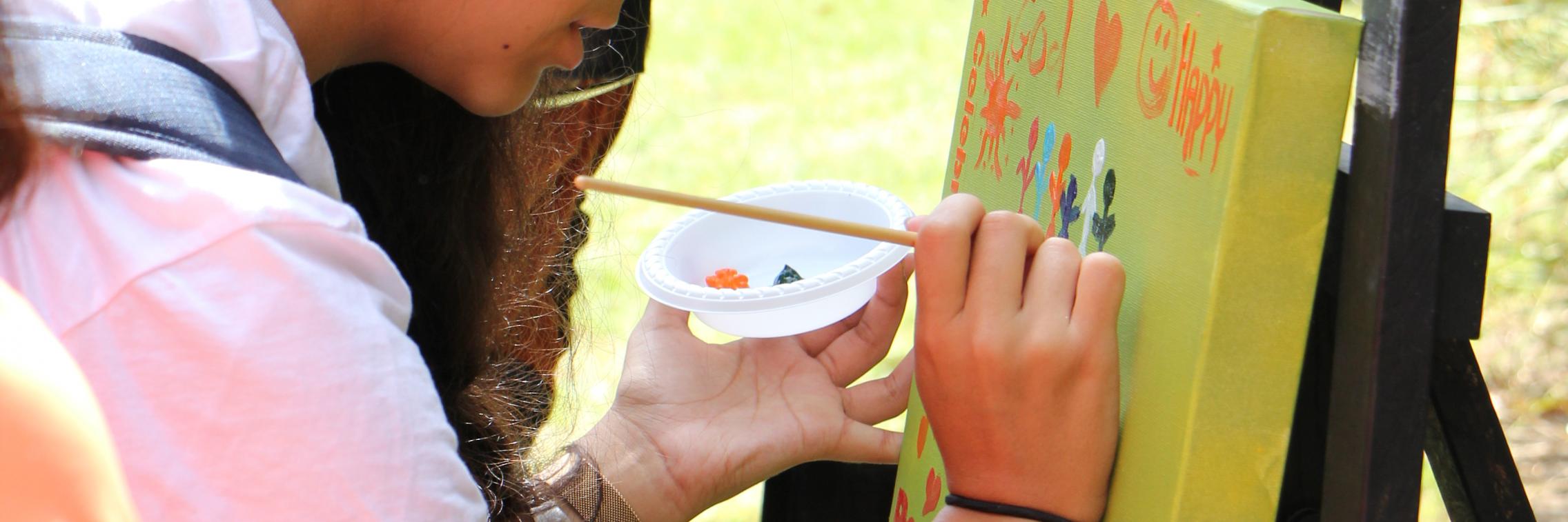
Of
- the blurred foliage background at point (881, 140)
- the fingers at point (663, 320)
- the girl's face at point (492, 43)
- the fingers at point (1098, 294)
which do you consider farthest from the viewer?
the blurred foliage background at point (881, 140)

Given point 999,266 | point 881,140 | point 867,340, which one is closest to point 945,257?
point 999,266

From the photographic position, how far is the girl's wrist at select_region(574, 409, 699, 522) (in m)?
1.05

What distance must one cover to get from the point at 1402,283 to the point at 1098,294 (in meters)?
0.16

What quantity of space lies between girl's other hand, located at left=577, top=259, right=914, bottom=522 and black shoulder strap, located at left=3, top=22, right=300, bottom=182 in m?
0.53

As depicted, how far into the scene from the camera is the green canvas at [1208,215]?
54cm

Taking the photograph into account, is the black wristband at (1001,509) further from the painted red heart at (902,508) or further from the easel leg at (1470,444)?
the painted red heart at (902,508)

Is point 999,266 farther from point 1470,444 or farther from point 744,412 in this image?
point 744,412

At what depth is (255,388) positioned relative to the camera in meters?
0.49

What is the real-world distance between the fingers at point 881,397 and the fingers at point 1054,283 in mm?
377

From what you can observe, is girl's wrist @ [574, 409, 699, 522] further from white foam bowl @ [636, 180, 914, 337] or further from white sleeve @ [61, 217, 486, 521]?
white sleeve @ [61, 217, 486, 521]

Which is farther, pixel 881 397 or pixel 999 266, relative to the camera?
pixel 881 397

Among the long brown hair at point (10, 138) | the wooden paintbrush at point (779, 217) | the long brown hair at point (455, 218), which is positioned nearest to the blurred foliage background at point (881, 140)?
the long brown hair at point (455, 218)

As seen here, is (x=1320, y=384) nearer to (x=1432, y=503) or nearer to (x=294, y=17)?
(x=294, y=17)

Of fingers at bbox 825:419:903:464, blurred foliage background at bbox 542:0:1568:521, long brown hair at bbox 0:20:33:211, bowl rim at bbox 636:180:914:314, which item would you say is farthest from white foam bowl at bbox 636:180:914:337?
long brown hair at bbox 0:20:33:211
